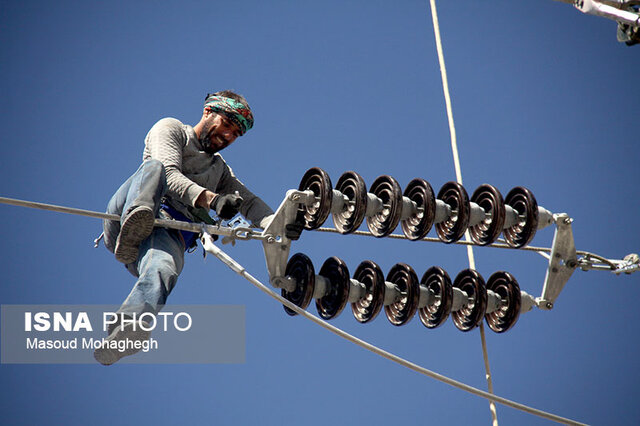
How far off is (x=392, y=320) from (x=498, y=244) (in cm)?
129

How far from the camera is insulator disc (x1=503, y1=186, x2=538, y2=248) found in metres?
10.2

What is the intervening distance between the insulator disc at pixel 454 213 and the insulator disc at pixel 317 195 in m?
1.32

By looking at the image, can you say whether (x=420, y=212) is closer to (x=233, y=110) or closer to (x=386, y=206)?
(x=386, y=206)


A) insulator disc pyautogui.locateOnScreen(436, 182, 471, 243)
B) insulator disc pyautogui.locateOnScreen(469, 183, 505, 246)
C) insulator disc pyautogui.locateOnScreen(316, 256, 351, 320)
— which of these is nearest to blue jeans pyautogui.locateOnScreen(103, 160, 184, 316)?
insulator disc pyautogui.locateOnScreen(316, 256, 351, 320)

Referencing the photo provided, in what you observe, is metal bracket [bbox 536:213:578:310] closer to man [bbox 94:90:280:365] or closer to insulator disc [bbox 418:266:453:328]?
insulator disc [bbox 418:266:453:328]

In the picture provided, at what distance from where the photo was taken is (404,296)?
10.1 m

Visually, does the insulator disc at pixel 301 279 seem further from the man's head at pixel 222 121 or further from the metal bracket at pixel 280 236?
the man's head at pixel 222 121

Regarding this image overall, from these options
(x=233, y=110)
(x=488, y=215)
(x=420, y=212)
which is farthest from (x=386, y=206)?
(x=233, y=110)

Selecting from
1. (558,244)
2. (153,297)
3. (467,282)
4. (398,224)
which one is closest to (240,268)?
(153,297)

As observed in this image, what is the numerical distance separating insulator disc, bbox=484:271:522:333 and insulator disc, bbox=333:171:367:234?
6.33ft

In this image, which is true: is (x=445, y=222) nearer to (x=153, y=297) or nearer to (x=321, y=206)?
(x=321, y=206)

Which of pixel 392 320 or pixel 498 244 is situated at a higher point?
pixel 498 244

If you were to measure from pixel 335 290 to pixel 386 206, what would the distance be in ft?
2.79

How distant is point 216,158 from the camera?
1025 centimetres
